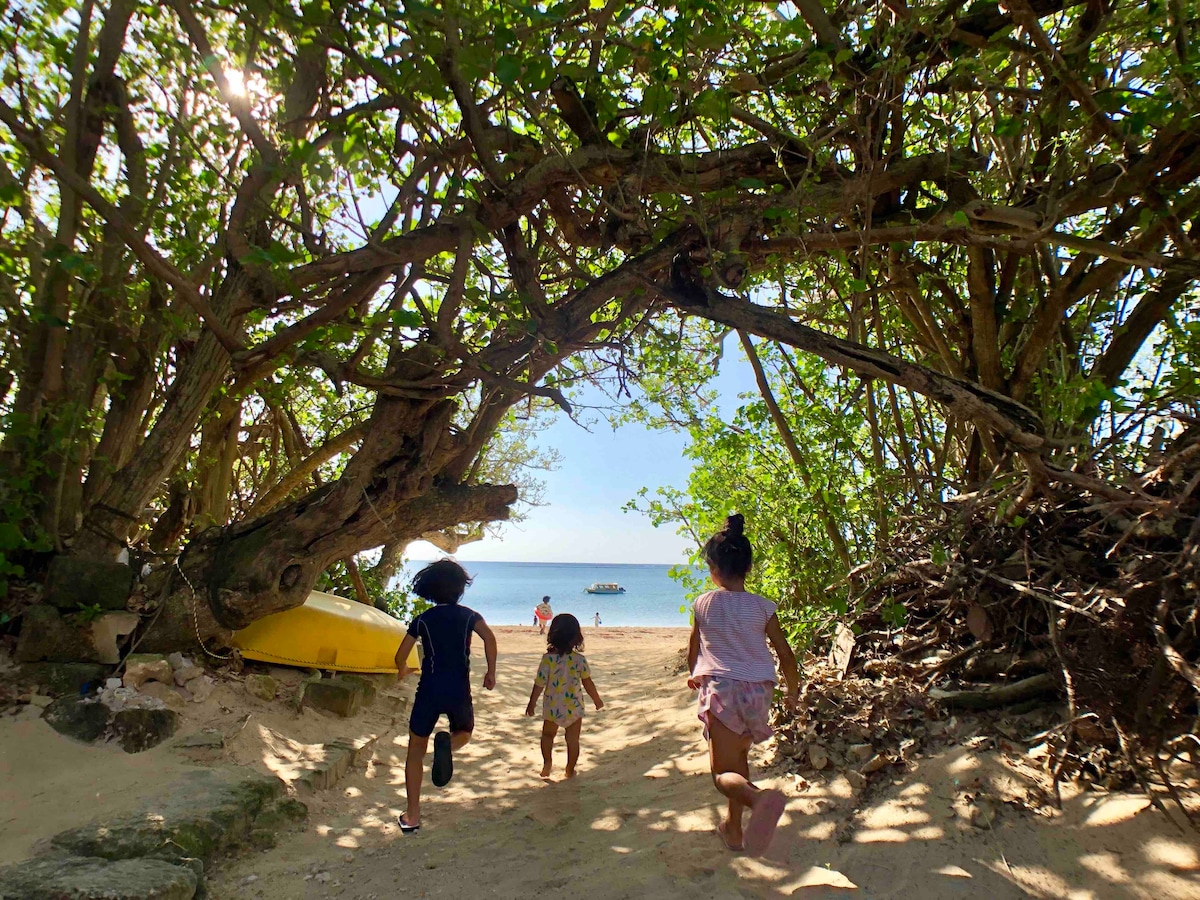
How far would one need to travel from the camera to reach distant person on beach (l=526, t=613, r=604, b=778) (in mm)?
4887

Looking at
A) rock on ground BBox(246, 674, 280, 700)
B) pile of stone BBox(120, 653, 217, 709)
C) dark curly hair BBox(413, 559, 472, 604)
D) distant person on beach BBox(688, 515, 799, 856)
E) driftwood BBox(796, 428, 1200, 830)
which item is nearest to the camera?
driftwood BBox(796, 428, 1200, 830)

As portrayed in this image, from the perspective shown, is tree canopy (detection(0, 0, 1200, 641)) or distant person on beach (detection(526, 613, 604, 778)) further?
distant person on beach (detection(526, 613, 604, 778))

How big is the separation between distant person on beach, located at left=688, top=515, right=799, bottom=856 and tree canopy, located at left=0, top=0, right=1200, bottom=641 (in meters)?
1.39

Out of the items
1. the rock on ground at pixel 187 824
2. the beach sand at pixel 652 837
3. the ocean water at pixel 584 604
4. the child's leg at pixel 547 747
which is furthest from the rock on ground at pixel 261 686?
the ocean water at pixel 584 604

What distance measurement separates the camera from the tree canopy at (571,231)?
374cm

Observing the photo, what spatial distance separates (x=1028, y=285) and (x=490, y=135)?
13.7 ft

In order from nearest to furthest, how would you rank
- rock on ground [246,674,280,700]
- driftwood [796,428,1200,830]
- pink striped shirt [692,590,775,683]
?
driftwood [796,428,1200,830], pink striped shirt [692,590,775,683], rock on ground [246,674,280,700]

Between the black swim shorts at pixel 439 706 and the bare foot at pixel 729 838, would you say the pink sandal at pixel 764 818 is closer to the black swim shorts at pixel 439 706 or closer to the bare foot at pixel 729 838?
the bare foot at pixel 729 838

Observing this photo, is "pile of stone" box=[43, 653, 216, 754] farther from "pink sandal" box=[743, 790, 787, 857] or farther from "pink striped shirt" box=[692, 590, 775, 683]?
"pink sandal" box=[743, 790, 787, 857]

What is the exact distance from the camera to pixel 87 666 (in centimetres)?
445

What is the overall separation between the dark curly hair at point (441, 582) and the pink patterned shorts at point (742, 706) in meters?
1.79

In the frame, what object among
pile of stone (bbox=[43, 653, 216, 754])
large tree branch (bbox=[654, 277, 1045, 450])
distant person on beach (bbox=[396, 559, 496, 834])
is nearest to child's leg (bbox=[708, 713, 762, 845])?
distant person on beach (bbox=[396, 559, 496, 834])

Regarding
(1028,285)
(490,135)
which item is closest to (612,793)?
(490,135)

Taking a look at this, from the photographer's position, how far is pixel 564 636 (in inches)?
195
